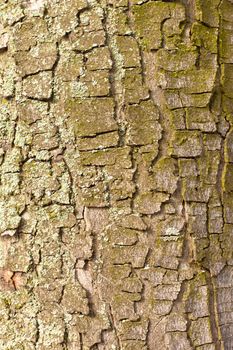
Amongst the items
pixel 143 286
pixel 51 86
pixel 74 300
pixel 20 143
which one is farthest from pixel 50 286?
pixel 51 86

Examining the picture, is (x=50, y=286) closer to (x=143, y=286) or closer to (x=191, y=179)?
(x=143, y=286)

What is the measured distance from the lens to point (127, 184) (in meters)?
1.60

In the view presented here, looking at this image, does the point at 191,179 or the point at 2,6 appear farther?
the point at 2,6

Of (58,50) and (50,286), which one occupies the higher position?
(58,50)

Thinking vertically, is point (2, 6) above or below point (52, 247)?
above

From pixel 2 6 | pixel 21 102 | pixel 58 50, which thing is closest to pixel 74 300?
pixel 21 102

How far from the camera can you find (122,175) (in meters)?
1.60

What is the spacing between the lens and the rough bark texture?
1.59 metres

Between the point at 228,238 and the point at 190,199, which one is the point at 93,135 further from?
the point at 228,238

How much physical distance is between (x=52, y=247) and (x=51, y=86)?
39cm

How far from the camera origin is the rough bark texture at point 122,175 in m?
1.59

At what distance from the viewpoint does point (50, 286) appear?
164 centimetres

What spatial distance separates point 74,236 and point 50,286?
14cm

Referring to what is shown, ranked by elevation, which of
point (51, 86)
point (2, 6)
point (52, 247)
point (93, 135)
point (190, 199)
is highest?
point (2, 6)
